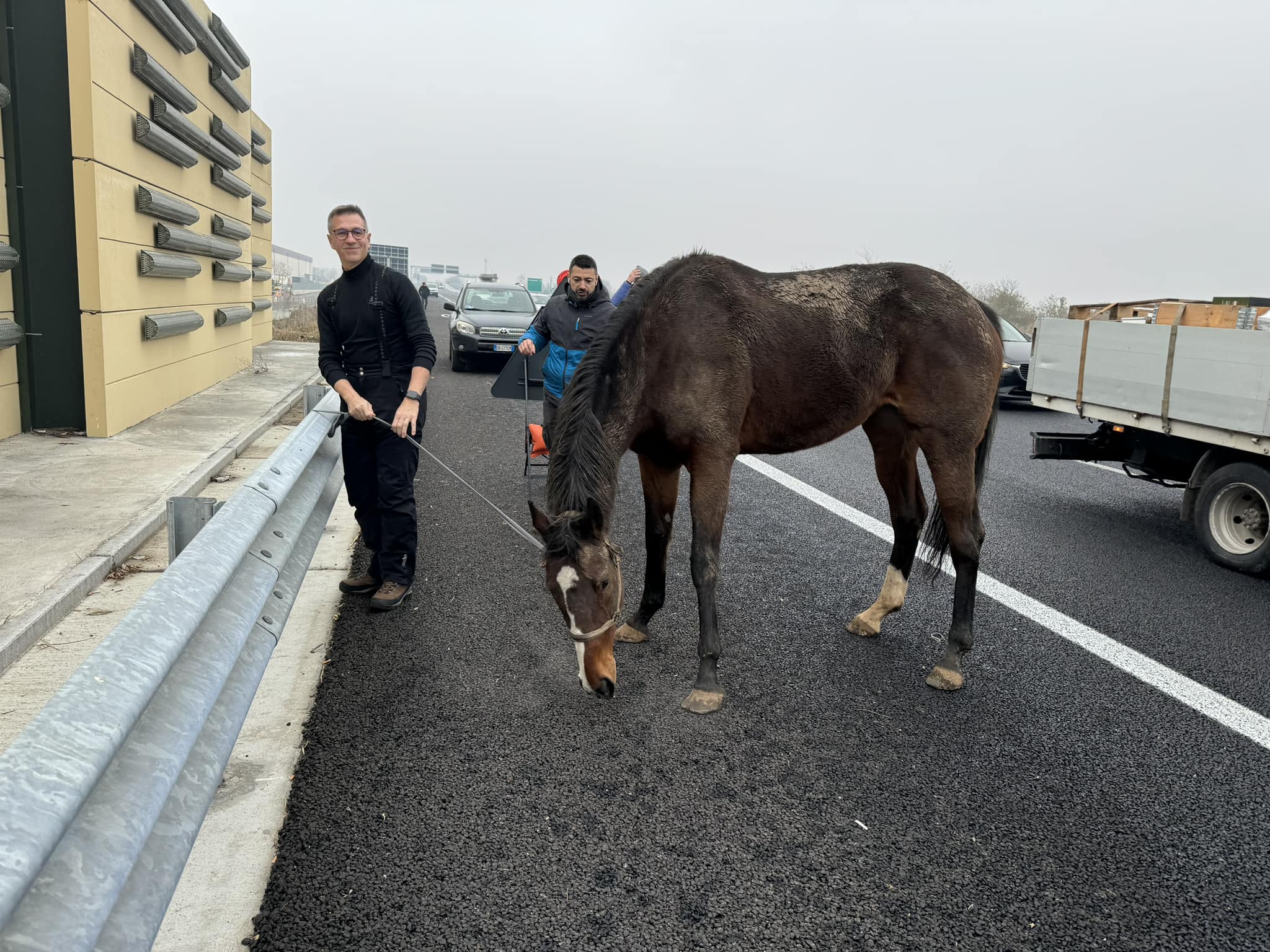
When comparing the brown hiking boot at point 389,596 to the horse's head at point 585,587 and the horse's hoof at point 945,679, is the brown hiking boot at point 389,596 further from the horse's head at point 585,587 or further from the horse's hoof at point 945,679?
the horse's hoof at point 945,679

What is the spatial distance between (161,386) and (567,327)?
581 centimetres

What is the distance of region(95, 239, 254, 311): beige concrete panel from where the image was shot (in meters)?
8.15

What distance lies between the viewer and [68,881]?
47.9 inches

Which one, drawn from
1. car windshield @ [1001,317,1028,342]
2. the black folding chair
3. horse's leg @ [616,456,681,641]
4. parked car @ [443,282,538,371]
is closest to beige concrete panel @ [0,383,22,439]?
the black folding chair

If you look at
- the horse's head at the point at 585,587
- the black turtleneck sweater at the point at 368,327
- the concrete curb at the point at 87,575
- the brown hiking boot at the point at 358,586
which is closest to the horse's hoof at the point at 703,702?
the horse's head at the point at 585,587

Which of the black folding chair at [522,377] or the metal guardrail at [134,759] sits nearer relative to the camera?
the metal guardrail at [134,759]

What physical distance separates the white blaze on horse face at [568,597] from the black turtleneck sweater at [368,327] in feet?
6.15

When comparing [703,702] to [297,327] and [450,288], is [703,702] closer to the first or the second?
[297,327]

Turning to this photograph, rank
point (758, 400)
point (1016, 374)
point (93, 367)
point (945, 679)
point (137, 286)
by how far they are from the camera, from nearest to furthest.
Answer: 1. point (945, 679)
2. point (758, 400)
3. point (93, 367)
4. point (137, 286)
5. point (1016, 374)

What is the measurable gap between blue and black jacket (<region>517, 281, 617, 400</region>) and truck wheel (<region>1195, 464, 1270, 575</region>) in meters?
4.78

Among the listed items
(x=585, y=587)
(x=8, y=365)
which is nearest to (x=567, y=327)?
(x=585, y=587)

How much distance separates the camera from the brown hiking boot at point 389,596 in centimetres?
460

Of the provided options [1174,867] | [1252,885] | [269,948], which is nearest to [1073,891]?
[1174,867]

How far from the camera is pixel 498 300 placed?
64.0ft
